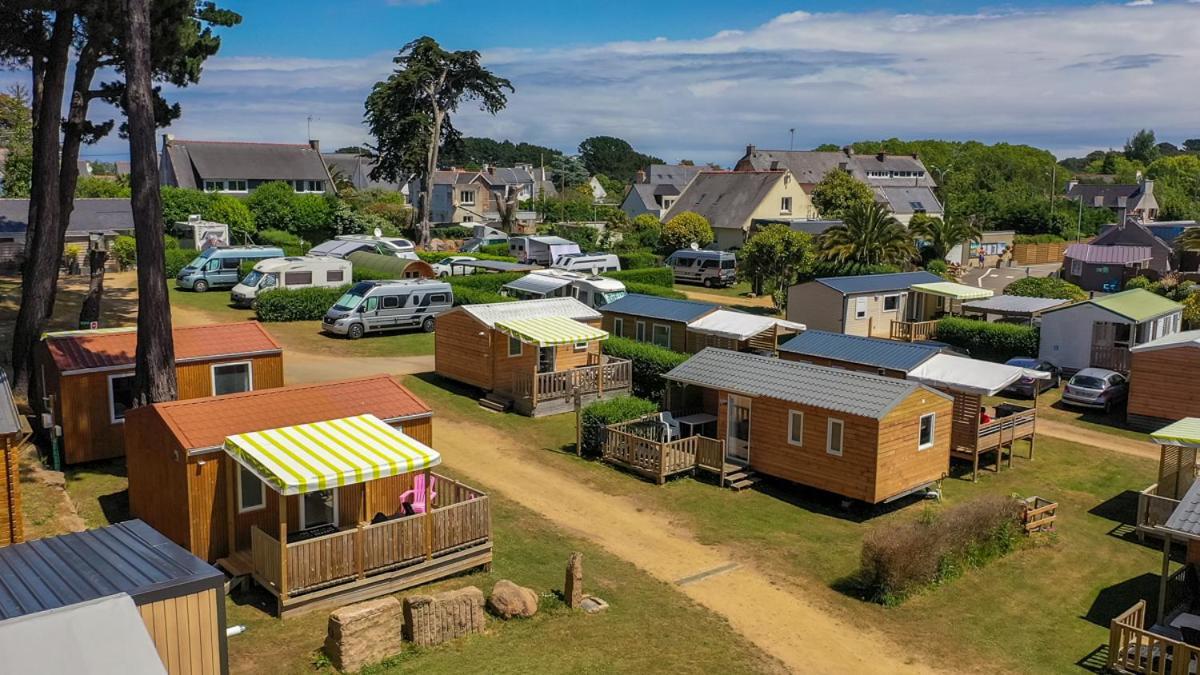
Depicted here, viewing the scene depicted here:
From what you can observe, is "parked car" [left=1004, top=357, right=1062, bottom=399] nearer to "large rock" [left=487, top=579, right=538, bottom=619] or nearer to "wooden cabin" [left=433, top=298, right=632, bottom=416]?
"wooden cabin" [left=433, top=298, right=632, bottom=416]

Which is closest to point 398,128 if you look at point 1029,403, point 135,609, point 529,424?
point 529,424

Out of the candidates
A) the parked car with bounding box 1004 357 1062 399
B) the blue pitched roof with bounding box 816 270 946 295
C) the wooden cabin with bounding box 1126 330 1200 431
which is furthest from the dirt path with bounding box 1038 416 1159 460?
the blue pitched roof with bounding box 816 270 946 295

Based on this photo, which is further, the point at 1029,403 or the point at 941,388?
the point at 1029,403

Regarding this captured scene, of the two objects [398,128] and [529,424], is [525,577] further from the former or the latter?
[398,128]

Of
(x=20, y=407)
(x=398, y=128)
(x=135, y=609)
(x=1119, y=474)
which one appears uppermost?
(x=398, y=128)

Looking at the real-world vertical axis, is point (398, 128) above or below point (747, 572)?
above


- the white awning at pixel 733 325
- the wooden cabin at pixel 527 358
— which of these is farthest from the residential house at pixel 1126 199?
the wooden cabin at pixel 527 358

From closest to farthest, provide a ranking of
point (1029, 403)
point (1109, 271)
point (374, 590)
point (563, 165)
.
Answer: point (374, 590), point (1029, 403), point (1109, 271), point (563, 165)

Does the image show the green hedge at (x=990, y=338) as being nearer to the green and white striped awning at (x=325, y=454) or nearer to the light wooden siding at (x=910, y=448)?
the light wooden siding at (x=910, y=448)
